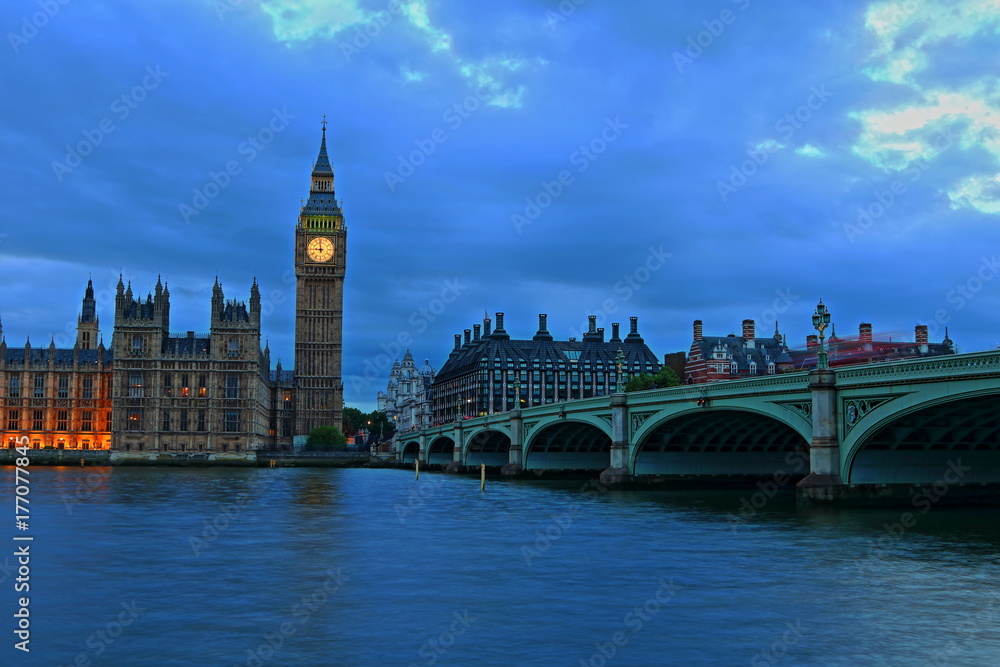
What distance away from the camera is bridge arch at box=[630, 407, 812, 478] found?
70438 mm

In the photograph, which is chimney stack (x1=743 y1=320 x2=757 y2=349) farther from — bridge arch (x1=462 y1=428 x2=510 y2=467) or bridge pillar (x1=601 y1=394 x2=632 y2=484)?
bridge pillar (x1=601 y1=394 x2=632 y2=484)

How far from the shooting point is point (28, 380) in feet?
568

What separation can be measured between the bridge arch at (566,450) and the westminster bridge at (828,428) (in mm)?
8784

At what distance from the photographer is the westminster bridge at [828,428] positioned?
145ft

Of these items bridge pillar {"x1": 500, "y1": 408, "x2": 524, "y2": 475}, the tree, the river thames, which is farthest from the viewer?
the tree

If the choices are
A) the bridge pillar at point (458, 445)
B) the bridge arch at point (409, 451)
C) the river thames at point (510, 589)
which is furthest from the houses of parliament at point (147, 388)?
the river thames at point (510, 589)

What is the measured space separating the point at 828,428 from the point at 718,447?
3030cm

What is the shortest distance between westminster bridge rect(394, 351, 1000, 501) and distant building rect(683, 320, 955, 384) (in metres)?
69.2

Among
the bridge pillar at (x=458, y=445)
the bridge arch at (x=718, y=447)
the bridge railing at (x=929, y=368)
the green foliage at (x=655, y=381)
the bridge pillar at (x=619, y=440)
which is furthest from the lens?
the green foliage at (x=655, y=381)

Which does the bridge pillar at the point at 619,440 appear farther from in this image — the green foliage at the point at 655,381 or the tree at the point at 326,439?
the tree at the point at 326,439

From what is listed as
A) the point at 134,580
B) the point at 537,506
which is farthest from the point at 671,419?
the point at 134,580

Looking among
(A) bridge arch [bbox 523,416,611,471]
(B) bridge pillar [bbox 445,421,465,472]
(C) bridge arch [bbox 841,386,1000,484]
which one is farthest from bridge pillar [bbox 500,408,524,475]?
(C) bridge arch [bbox 841,386,1000,484]

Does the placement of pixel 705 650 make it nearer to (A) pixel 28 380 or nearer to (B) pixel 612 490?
(B) pixel 612 490

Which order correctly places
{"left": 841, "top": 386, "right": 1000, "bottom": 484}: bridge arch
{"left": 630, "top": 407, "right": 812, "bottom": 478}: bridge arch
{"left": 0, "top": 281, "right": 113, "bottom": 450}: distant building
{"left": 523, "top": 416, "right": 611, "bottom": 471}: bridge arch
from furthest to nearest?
1. {"left": 0, "top": 281, "right": 113, "bottom": 450}: distant building
2. {"left": 523, "top": 416, "right": 611, "bottom": 471}: bridge arch
3. {"left": 630, "top": 407, "right": 812, "bottom": 478}: bridge arch
4. {"left": 841, "top": 386, "right": 1000, "bottom": 484}: bridge arch
